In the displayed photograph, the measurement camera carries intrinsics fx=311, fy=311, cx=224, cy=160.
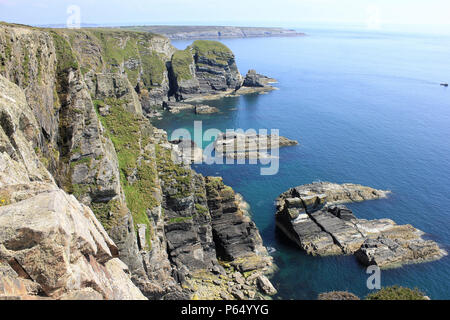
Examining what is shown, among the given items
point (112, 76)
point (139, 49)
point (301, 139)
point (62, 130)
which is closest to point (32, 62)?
point (62, 130)

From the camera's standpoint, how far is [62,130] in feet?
113

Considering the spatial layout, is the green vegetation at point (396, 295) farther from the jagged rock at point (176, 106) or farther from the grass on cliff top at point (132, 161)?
the jagged rock at point (176, 106)

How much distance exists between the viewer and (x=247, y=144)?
10081 centimetres

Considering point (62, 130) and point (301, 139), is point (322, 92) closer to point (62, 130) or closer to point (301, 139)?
point (301, 139)

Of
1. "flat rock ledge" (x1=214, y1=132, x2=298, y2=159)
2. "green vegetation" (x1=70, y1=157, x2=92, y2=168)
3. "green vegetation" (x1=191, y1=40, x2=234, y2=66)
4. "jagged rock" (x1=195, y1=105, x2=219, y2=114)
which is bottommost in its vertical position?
"flat rock ledge" (x1=214, y1=132, x2=298, y2=159)

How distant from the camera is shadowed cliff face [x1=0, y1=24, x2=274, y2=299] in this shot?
19.7 meters

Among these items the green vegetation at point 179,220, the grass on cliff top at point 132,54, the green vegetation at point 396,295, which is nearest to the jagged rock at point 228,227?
the green vegetation at point 179,220

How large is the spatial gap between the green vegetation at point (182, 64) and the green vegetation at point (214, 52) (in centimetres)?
754

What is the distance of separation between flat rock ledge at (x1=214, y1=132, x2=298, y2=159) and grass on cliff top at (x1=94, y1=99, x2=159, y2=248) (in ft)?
153

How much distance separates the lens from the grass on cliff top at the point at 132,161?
4191 centimetres

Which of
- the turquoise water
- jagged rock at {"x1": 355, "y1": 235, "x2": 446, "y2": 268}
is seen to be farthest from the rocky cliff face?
jagged rock at {"x1": 355, "y1": 235, "x2": 446, "y2": 268}

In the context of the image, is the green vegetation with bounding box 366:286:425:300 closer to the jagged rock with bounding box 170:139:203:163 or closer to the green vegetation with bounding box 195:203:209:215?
the green vegetation with bounding box 195:203:209:215

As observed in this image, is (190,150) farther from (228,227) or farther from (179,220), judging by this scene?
(179,220)

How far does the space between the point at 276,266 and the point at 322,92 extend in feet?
481
